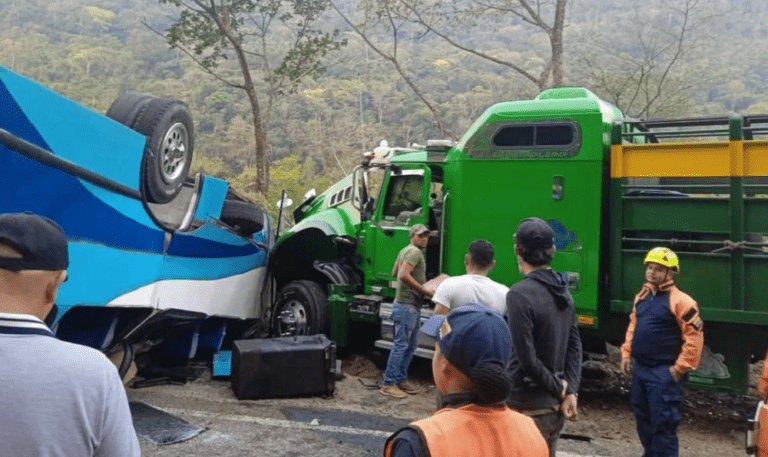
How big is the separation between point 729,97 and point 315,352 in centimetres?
3876

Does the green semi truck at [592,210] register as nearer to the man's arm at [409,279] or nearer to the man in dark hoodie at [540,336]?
the man's arm at [409,279]

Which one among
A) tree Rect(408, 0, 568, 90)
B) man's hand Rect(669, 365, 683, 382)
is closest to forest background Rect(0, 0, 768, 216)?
tree Rect(408, 0, 568, 90)

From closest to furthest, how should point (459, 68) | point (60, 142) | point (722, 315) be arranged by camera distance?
point (60, 142) → point (722, 315) → point (459, 68)

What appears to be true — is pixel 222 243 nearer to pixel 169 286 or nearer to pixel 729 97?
pixel 169 286

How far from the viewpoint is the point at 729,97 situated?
3956 cm

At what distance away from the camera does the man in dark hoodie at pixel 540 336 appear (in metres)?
3.05

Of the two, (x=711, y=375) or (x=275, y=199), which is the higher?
(x=275, y=199)

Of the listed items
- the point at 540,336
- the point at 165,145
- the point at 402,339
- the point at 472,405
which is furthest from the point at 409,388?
the point at 472,405

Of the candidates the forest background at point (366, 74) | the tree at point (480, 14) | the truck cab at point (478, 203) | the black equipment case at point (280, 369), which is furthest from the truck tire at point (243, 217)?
the forest background at point (366, 74)

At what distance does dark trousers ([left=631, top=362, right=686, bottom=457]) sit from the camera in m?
4.39

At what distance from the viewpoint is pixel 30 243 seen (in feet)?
5.27

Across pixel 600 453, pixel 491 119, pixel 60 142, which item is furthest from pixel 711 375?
pixel 60 142

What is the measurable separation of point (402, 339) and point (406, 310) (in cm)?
27

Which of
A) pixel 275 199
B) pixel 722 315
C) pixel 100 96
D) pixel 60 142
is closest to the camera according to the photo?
pixel 60 142
